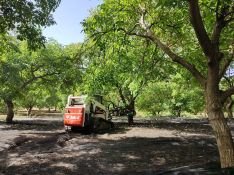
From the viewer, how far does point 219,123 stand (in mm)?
8977

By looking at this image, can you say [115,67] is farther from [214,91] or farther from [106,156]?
[214,91]

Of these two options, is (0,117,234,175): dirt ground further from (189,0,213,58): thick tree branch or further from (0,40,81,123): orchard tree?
(0,40,81,123): orchard tree

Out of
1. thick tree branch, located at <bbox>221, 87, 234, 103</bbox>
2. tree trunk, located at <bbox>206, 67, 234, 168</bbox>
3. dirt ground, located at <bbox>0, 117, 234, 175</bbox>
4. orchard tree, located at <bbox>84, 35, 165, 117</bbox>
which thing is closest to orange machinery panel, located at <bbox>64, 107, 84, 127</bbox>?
dirt ground, located at <bbox>0, 117, 234, 175</bbox>

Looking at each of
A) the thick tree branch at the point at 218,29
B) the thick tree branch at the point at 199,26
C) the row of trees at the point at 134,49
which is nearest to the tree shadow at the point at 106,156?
the row of trees at the point at 134,49

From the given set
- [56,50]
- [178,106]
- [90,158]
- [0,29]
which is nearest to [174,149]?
[90,158]

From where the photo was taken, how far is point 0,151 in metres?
14.6

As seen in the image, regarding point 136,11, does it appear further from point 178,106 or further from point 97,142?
point 178,106

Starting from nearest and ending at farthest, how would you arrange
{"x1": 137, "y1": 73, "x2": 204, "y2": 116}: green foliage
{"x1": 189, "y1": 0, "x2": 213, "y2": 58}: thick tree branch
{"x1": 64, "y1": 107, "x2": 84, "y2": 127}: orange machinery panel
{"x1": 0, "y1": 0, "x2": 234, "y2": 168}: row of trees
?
{"x1": 189, "y1": 0, "x2": 213, "y2": 58}: thick tree branch → {"x1": 0, "y1": 0, "x2": 234, "y2": 168}: row of trees → {"x1": 64, "y1": 107, "x2": 84, "y2": 127}: orange machinery panel → {"x1": 137, "y1": 73, "x2": 204, "y2": 116}: green foliage

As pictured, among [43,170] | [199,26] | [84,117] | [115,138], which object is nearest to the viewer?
[199,26]

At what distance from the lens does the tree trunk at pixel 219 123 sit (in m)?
8.78

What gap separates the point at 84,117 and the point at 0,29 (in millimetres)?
9135

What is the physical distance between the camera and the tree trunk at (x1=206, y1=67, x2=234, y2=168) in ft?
28.8

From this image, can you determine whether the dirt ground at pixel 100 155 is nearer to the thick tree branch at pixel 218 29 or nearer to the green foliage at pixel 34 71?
the thick tree branch at pixel 218 29

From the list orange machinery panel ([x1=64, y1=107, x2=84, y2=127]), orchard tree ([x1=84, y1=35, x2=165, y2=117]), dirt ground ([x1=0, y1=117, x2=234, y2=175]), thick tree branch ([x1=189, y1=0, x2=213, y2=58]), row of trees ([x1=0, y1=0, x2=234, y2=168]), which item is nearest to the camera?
thick tree branch ([x1=189, y1=0, x2=213, y2=58])
